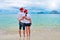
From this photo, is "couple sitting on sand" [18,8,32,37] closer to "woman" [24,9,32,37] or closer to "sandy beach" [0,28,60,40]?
"woman" [24,9,32,37]

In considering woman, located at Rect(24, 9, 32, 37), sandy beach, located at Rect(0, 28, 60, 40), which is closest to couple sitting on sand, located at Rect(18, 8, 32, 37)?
woman, located at Rect(24, 9, 32, 37)

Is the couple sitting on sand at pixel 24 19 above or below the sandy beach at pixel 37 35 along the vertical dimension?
above

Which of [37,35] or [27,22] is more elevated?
[27,22]

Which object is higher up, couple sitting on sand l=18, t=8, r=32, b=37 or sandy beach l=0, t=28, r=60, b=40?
couple sitting on sand l=18, t=8, r=32, b=37

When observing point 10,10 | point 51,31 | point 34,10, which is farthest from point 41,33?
point 10,10

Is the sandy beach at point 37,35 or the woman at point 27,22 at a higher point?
the woman at point 27,22

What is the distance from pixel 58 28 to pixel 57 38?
17cm

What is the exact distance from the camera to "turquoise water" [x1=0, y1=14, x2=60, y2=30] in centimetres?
252

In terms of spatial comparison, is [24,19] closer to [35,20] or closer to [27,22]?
[27,22]

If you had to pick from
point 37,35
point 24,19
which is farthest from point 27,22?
point 37,35

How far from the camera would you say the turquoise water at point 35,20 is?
2.52 meters

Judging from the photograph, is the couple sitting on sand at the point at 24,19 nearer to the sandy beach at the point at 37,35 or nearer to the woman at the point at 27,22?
the woman at the point at 27,22

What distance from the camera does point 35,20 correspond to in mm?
2562

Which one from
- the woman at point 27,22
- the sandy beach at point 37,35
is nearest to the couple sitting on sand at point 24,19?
the woman at point 27,22
